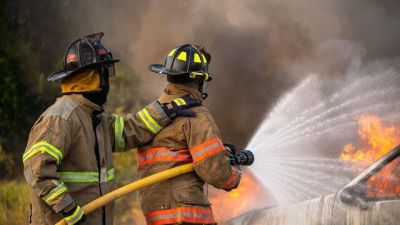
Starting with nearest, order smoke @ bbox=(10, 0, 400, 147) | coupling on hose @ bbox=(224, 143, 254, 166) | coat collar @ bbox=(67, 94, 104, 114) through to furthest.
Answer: coat collar @ bbox=(67, 94, 104, 114)
coupling on hose @ bbox=(224, 143, 254, 166)
smoke @ bbox=(10, 0, 400, 147)

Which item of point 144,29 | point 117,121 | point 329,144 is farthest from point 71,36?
point 117,121

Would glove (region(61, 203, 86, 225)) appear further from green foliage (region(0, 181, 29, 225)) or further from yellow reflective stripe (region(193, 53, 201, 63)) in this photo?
green foliage (region(0, 181, 29, 225))

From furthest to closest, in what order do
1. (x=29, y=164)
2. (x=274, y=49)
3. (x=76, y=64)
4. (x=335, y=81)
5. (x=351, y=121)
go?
(x=274, y=49)
(x=335, y=81)
(x=351, y=121)
(x=76, y=64)
(x=29, y=164)

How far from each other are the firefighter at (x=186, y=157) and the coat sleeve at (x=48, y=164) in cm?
81

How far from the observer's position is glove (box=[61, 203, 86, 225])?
4.26 metres

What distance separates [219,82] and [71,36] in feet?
10.1

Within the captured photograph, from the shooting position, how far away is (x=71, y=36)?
12.3 m

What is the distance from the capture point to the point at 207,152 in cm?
473

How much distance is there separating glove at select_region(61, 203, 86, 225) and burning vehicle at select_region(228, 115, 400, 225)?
1800mm

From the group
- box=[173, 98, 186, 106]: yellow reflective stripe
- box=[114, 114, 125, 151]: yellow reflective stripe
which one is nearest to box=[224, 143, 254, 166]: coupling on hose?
box=[173, 98, 186, 106]: yellow reflective stripe

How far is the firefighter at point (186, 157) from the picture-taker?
4.75 meters

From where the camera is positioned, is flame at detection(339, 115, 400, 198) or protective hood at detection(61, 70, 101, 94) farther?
flame at detection(339, 115, 400, 198)

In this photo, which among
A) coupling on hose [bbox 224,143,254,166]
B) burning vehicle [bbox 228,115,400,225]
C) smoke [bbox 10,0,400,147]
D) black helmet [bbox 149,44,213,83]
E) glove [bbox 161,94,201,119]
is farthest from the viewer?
smoke [bbox 10,0,400,147]

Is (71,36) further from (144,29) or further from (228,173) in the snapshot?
(228,173)
